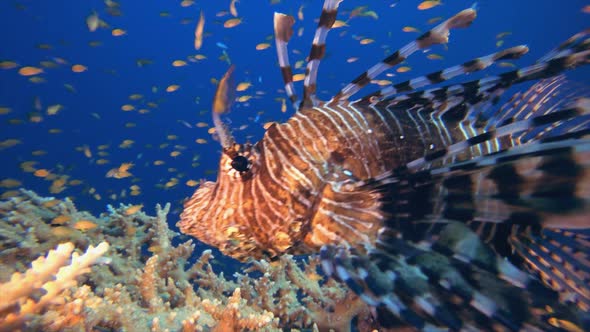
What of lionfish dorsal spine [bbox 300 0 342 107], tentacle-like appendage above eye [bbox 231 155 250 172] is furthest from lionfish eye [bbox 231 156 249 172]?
lionfish dorsal spine [bbox 300 0 342 107]

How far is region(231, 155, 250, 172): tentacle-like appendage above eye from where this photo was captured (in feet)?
7.12

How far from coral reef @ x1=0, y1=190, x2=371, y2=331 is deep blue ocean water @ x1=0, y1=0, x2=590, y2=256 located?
2204cm

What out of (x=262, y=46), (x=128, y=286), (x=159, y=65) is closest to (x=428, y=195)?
(x=128, y=286)

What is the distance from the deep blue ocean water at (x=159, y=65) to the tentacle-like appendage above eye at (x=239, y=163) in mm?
24567

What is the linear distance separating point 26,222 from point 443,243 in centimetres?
413

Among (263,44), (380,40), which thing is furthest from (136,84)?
(263,44)

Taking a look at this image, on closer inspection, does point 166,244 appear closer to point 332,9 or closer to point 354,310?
point 354,310

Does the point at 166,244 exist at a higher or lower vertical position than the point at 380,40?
lower

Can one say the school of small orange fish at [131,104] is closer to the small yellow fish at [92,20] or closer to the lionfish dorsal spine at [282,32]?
the small yellow fish at [92,20]

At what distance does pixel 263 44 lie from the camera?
10773 millimetres

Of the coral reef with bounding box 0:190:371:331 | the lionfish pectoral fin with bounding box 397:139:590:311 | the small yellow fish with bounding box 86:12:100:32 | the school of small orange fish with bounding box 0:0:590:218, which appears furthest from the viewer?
the school of small orange fish with bounding box 0:0:590:218

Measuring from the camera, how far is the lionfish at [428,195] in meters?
1.48

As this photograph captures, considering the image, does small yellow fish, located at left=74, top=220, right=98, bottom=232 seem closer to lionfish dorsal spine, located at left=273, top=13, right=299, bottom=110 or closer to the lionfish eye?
the lionfish eye

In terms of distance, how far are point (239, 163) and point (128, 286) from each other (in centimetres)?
226
